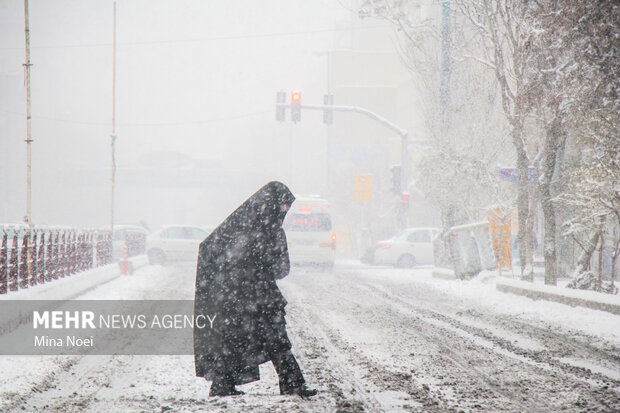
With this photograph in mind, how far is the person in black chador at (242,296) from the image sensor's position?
498 cm

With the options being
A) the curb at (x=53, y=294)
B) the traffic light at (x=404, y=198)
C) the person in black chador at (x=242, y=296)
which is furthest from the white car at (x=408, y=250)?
the person in black chador at (x=242, y=296)

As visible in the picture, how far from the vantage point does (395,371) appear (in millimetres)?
6066

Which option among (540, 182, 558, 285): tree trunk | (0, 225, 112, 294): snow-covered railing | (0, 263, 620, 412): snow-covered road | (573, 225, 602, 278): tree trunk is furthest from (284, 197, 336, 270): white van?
(0, 263, 620, 412): snow-covered road

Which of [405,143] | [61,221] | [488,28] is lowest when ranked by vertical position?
[61,221]

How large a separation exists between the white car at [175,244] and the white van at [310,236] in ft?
18.2

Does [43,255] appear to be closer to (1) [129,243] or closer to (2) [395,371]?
(2) [395,371]

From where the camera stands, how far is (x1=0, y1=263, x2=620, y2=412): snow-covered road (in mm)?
4918

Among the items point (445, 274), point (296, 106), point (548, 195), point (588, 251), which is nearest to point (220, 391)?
point (588, 251)

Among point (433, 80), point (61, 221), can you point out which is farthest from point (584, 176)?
point (61, 221)

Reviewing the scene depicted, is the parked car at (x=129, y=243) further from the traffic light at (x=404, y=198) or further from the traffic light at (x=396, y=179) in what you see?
the traffic light at (x=404, y=198)

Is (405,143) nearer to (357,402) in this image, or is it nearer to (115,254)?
(115,254)

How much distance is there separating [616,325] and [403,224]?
55.0 ft

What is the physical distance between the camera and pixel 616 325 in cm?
892

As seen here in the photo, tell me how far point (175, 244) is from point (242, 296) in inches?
820
